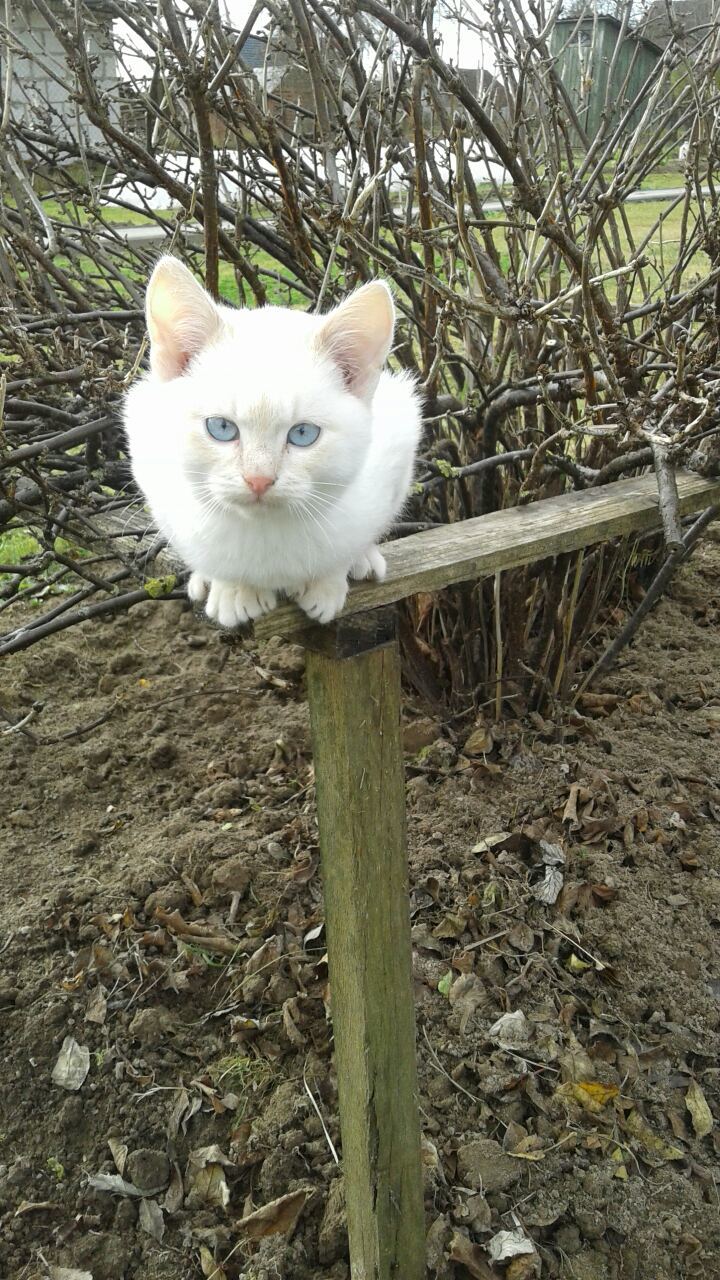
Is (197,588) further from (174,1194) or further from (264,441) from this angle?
(174,1194)

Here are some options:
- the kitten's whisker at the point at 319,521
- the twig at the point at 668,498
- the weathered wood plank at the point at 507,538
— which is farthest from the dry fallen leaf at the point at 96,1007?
the twig at the point at 668,498

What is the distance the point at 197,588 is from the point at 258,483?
0.37m

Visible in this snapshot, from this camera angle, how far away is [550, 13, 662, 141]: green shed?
259cm

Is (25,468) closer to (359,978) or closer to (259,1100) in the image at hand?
(359,978)

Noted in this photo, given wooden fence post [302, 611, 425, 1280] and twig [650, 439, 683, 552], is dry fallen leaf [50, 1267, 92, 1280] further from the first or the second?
twig [650, 439, 683, 552]

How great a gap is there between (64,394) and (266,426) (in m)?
1.39

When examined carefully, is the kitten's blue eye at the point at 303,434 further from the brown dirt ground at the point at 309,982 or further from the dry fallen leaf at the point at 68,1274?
the dry fallen leaf at the point at 68,1274

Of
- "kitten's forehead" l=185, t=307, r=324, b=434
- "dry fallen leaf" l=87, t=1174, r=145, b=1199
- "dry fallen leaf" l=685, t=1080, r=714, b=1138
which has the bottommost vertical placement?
"dry fallen leaf" l=685, t=1080, r=714, b=1138

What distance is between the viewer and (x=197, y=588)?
1.55m

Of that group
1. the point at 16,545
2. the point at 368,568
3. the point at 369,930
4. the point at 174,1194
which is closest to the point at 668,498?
the point at 368,568

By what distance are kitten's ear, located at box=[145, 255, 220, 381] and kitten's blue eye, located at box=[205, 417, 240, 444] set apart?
0.16 metres

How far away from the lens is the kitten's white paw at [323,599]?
1.33 meters

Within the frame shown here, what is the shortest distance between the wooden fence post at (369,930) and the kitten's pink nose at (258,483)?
252 millimetres

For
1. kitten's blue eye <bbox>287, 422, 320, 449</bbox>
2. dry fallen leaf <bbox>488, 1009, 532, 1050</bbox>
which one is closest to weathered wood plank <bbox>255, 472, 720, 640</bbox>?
kitten's blue eye <bbox>287, 422, 320, 449</bbox>
